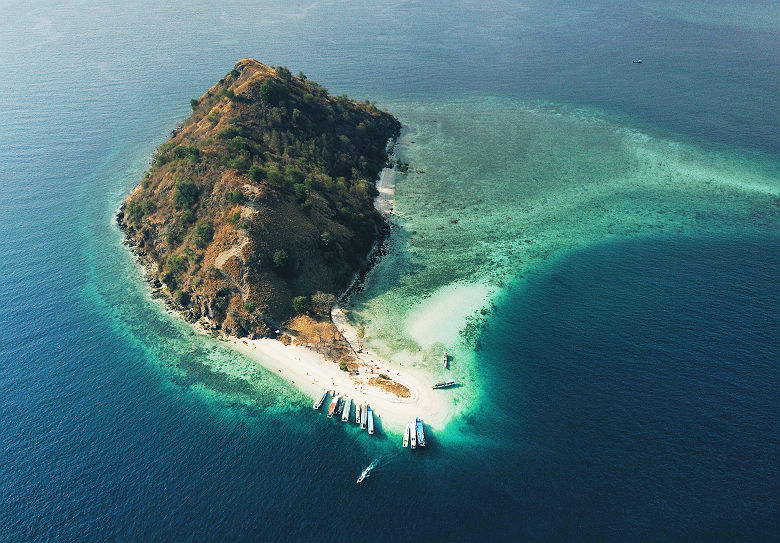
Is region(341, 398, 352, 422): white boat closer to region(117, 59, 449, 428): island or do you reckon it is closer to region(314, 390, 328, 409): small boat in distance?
region(117, 59, 449, 428): island

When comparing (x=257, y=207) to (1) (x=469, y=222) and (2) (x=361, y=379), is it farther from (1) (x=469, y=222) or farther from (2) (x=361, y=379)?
(1) (x=469, y=222)

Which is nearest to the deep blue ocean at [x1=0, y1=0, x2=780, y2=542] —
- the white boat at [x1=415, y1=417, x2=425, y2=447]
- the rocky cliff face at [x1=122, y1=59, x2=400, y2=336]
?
the white boat at [x1=415, y1=417, x2=425, y2=447]

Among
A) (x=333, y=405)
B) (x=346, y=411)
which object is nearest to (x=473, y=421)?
(x=346, y=411)

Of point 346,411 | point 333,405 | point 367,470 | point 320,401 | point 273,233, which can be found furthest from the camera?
point 273,233

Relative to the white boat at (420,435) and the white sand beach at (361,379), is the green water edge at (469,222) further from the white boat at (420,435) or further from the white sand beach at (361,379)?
the white boat at (420,435)

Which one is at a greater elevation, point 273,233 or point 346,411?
point 273,233

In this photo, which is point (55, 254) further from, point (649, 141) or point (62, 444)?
point (649, 141)

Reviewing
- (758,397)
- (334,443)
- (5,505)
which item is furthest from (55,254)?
(758,397)
